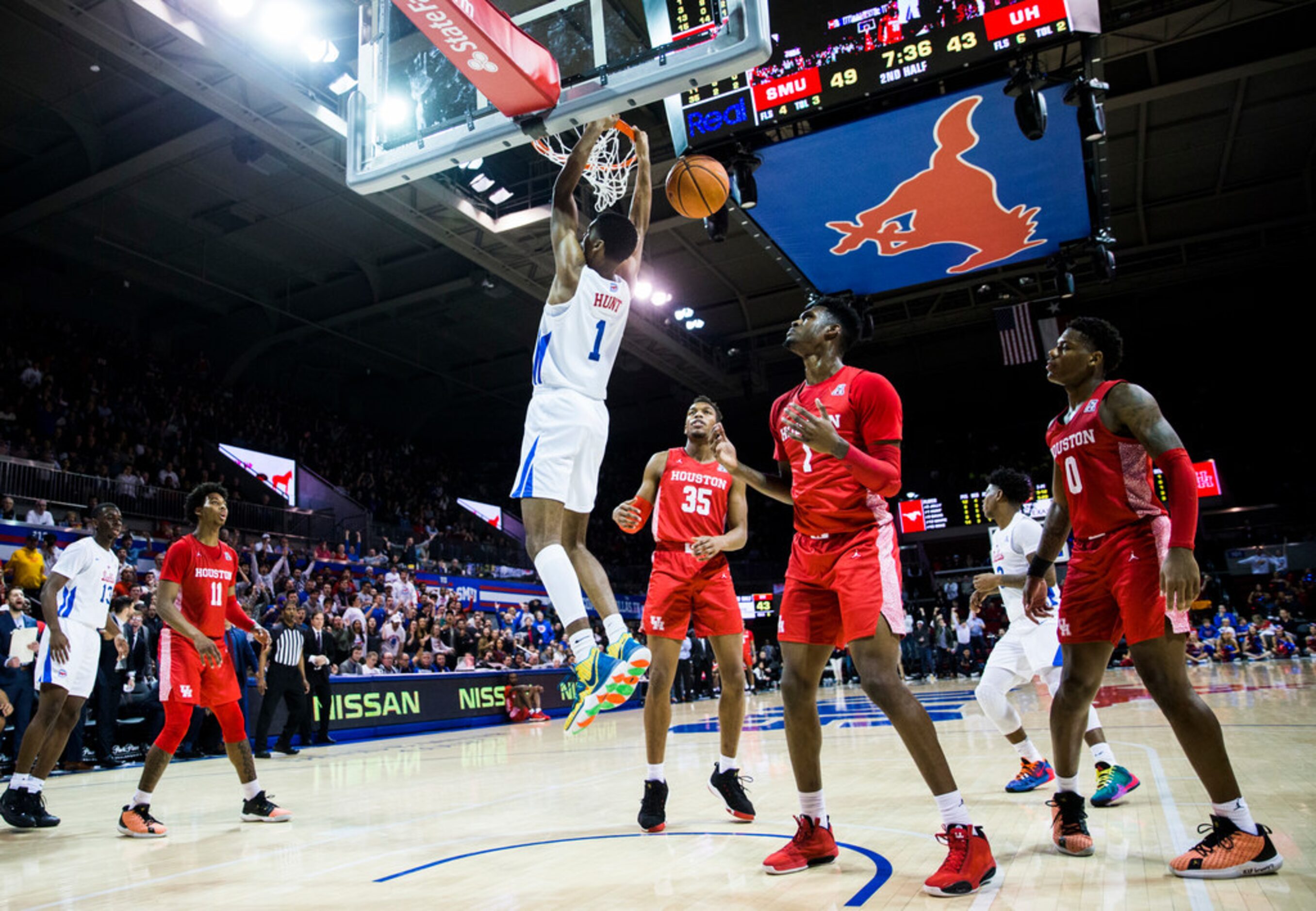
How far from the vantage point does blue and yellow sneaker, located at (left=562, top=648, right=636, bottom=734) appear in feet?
11.7

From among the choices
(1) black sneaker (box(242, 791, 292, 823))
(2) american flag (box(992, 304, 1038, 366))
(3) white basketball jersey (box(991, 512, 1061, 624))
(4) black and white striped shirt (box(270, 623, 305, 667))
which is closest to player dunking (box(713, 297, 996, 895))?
(3) white basketball jersey (box(991, 512, 1061, 624))

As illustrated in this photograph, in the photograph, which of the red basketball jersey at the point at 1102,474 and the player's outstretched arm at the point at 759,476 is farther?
the player's outstretched arm at the point at 759,476

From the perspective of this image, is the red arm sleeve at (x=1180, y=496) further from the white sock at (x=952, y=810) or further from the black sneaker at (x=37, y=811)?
the black sneaker at (x=37, y=811)

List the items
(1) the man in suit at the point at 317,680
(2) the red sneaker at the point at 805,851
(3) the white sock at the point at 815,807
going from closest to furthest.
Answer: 1. (2) the red sneaker at the point at 805,851
2. (3) the white sock at the point at 815,807
3. (1) the man in suit at the point at 317,680

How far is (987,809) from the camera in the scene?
4.61m

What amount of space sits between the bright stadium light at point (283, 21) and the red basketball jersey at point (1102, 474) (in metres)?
11.8

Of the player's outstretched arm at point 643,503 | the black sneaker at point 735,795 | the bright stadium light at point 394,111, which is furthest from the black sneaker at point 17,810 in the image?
the bright stadium light at point 394,111

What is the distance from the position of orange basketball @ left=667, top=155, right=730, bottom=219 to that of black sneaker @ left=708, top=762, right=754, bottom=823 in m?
3.60

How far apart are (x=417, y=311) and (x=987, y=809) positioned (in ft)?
69.6

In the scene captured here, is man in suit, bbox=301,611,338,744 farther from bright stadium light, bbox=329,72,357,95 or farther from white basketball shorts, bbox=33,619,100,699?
bright stadium light, bbox=329,72,357,95

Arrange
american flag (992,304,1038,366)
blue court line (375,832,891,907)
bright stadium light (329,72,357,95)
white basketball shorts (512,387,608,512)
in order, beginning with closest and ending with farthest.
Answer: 1. blue court line (375,832,891,907)
2. white basketball shorts (512,387,608,512)
3. bright stadium light (329,72,357,95)
4. american flag (992,304,1038,366)

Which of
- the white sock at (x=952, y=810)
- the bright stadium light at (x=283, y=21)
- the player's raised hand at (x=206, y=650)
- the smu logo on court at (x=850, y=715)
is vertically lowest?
the smu logo on court at (x=850, y=715)

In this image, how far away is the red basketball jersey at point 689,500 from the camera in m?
5.31

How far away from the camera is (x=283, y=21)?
39.5 feet
